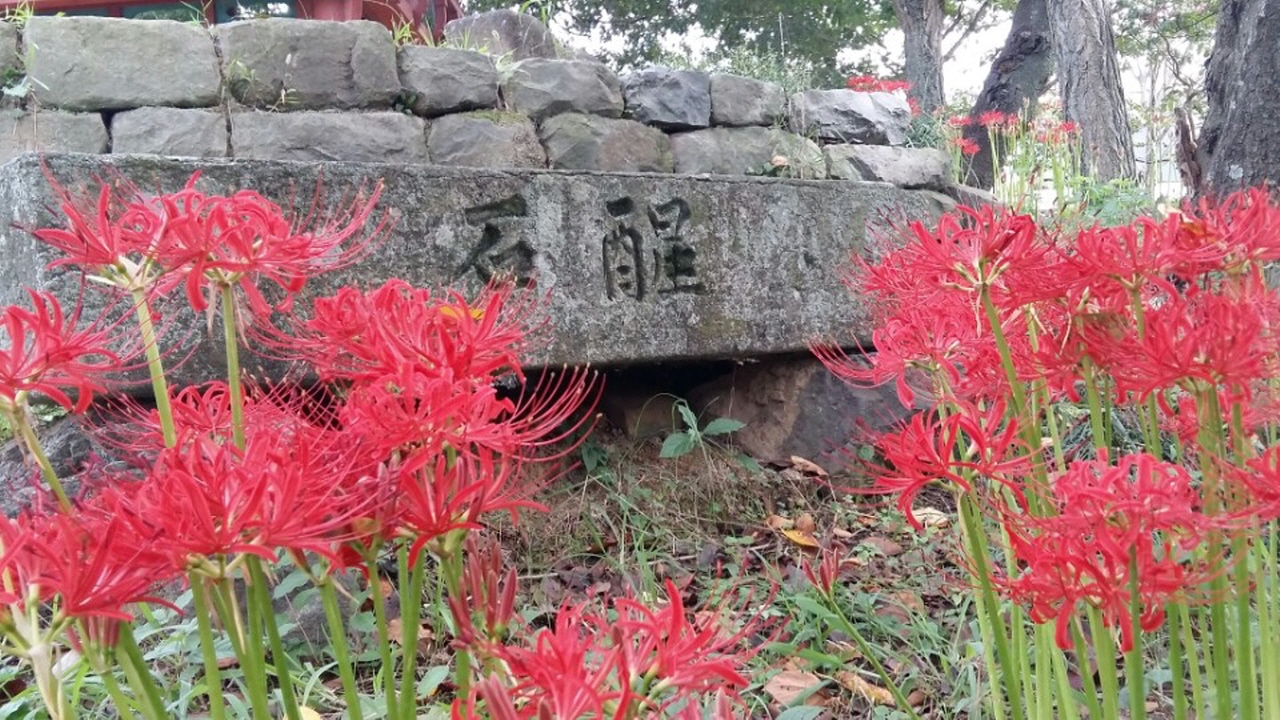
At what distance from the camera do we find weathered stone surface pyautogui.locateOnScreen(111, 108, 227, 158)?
3270 mm

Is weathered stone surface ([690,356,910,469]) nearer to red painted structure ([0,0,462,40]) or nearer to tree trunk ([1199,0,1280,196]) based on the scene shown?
tree trunk ([1199,0,1280,196])

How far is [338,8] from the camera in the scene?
5203 millimetres

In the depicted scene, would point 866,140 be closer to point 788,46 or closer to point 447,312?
point 447,312

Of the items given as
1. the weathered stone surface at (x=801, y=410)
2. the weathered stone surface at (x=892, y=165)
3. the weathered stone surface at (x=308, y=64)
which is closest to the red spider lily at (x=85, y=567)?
the weathered stone surface at (x=801, y=410)

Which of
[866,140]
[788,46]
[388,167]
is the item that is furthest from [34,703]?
[788,46]

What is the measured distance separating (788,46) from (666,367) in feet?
33.3

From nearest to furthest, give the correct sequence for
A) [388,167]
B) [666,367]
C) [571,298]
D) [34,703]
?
[34,703]
[388,167]
[571,298]
[666,367]

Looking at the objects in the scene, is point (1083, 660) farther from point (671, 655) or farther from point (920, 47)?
point (920, 47)

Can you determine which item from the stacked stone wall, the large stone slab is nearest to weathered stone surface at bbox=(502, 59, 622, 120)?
the stacked stone wall

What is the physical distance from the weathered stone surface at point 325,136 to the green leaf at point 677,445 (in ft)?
4.57

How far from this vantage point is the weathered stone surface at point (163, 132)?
10.7 feet

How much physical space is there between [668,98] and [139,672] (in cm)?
377

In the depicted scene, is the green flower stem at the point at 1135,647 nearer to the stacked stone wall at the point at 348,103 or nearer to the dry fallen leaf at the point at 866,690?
the dry fallen leaf at the point at 866,690

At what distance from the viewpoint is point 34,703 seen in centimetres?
177
